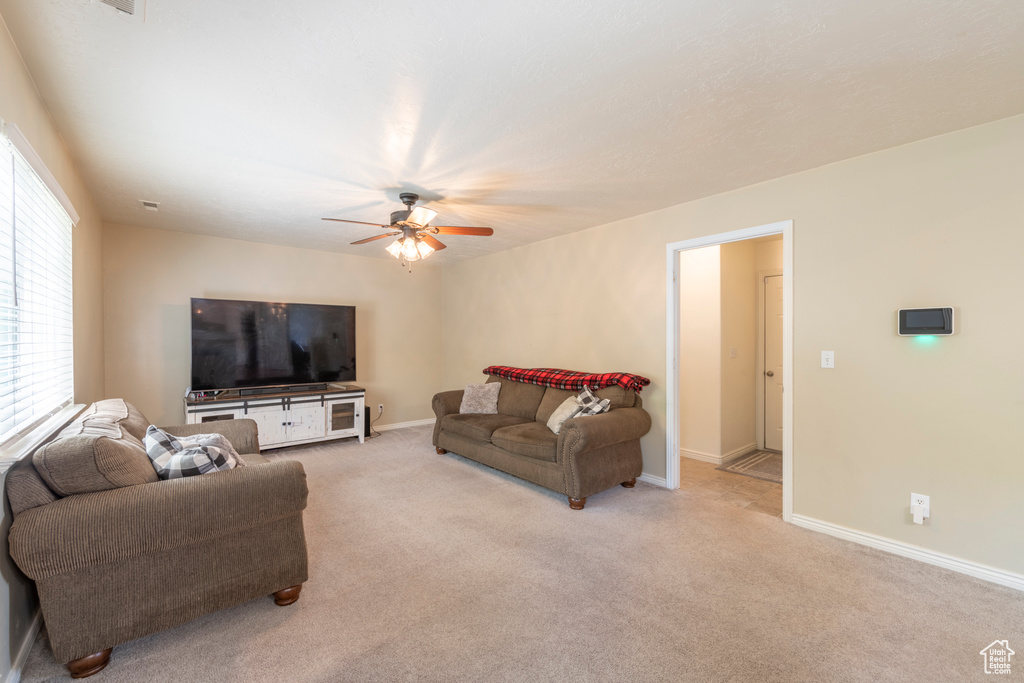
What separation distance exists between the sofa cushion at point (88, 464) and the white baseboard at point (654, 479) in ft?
11.4

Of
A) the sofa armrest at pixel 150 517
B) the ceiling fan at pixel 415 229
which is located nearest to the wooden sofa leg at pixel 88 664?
the sofa armrest at pixel 150 517

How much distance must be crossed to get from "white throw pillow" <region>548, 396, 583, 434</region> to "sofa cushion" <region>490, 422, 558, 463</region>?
7cm

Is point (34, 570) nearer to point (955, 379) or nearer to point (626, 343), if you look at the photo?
point (626, 343)

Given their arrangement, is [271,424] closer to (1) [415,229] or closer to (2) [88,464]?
(1) [415,229]

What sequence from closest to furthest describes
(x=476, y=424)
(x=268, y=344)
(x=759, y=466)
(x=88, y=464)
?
(x=88, y=464), (x=476, y=424), (x=759, y=466), (x=268, y=344)

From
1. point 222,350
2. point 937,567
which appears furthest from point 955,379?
point 222,350

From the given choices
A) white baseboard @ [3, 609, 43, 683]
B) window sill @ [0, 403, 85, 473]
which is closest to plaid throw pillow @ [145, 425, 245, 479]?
window sill @ [0, 403, 85, 473]

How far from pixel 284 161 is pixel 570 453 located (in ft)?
8.99

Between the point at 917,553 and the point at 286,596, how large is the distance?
3431 millimetres

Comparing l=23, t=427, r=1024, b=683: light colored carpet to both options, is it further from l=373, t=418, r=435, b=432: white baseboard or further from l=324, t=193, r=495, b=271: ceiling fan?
l=373, t=418, r=435, b=432: white baseboard

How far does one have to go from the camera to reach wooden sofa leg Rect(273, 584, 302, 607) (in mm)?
2129

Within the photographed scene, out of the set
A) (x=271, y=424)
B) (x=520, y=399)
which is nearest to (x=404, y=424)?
(x=271, y=424)

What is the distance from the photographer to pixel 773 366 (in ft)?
16.6

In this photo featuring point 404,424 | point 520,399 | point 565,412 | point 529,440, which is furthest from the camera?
point 404,424
